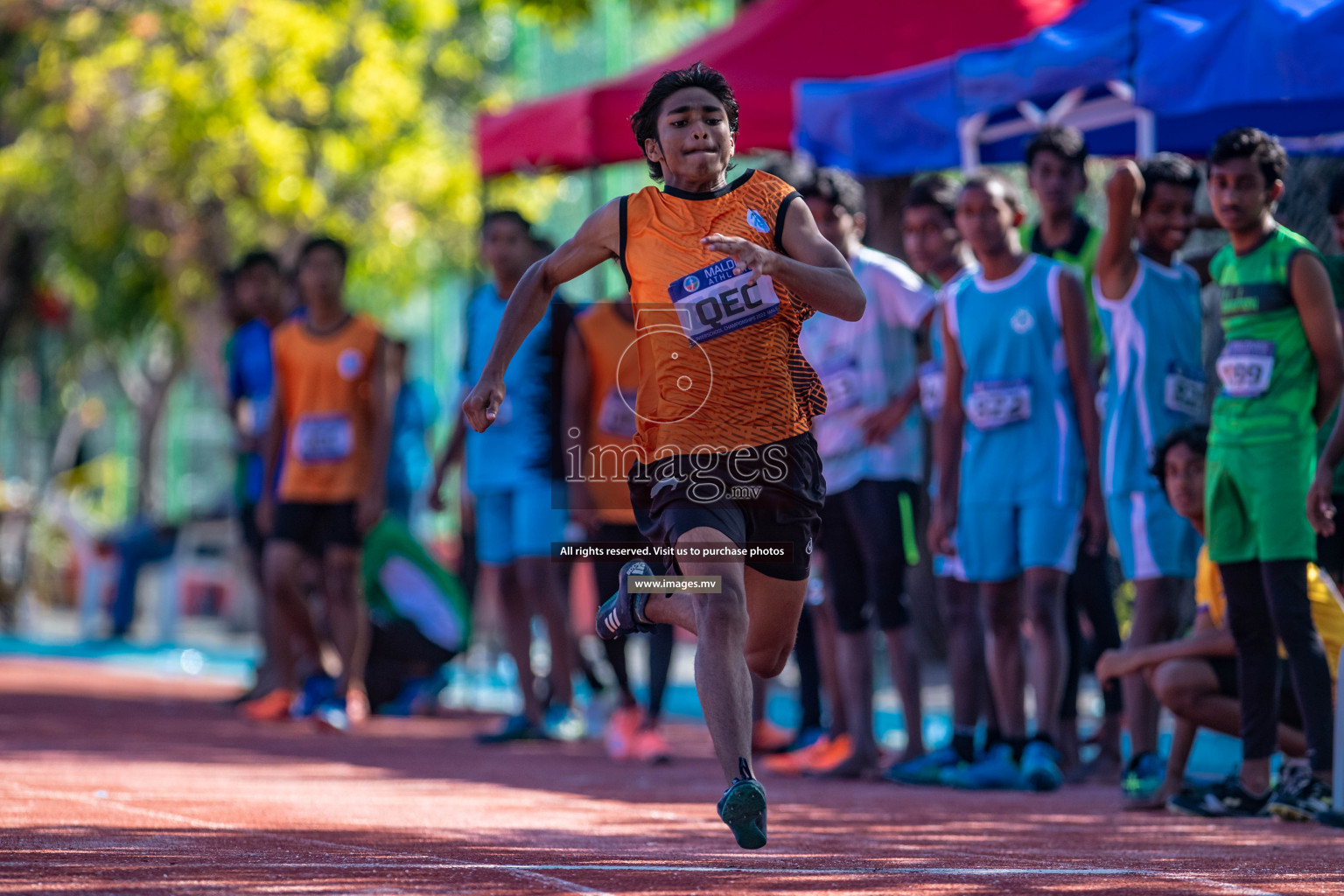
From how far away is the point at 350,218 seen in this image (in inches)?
776

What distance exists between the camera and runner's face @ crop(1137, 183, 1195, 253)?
7492mm

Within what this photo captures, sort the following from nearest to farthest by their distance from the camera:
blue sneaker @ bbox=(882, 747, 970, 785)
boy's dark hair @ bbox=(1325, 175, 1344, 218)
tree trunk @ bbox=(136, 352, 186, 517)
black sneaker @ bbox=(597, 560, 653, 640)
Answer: black sneaker @ bbox=(597, 560, 653, 640)
boy's dark hair @ bbox=(1325, 175, 1344, 218)
blue sneaker @ bbox=(882, 747, 970, 785)
tree trunk @ bbox=(136, 352, 186, 517)

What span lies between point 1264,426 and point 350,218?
14.5 metres

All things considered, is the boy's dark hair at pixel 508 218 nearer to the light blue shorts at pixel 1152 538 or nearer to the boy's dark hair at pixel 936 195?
the boy's dark hair at pixel 936 195

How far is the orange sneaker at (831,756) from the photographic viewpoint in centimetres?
819

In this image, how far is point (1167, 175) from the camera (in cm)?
752

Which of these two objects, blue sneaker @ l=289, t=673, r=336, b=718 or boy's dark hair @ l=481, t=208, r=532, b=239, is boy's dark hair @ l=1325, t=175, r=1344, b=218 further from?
blue sneaker @ l=289, t=673, r=336, b=718

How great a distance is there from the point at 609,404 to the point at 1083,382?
8.05 feet

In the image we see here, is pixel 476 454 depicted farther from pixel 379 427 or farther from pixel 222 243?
pixel 222 243

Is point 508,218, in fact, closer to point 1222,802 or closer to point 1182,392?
point 1182,392

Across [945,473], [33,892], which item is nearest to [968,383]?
[945,473]

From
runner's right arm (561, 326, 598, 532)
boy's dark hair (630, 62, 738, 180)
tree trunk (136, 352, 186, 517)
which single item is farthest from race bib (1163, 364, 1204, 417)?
tree trunk (136, 352, 186, 517)

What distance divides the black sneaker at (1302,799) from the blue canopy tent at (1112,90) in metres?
2.64

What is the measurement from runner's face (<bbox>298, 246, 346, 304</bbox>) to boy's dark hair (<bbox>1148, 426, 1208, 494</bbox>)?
5116 mm
